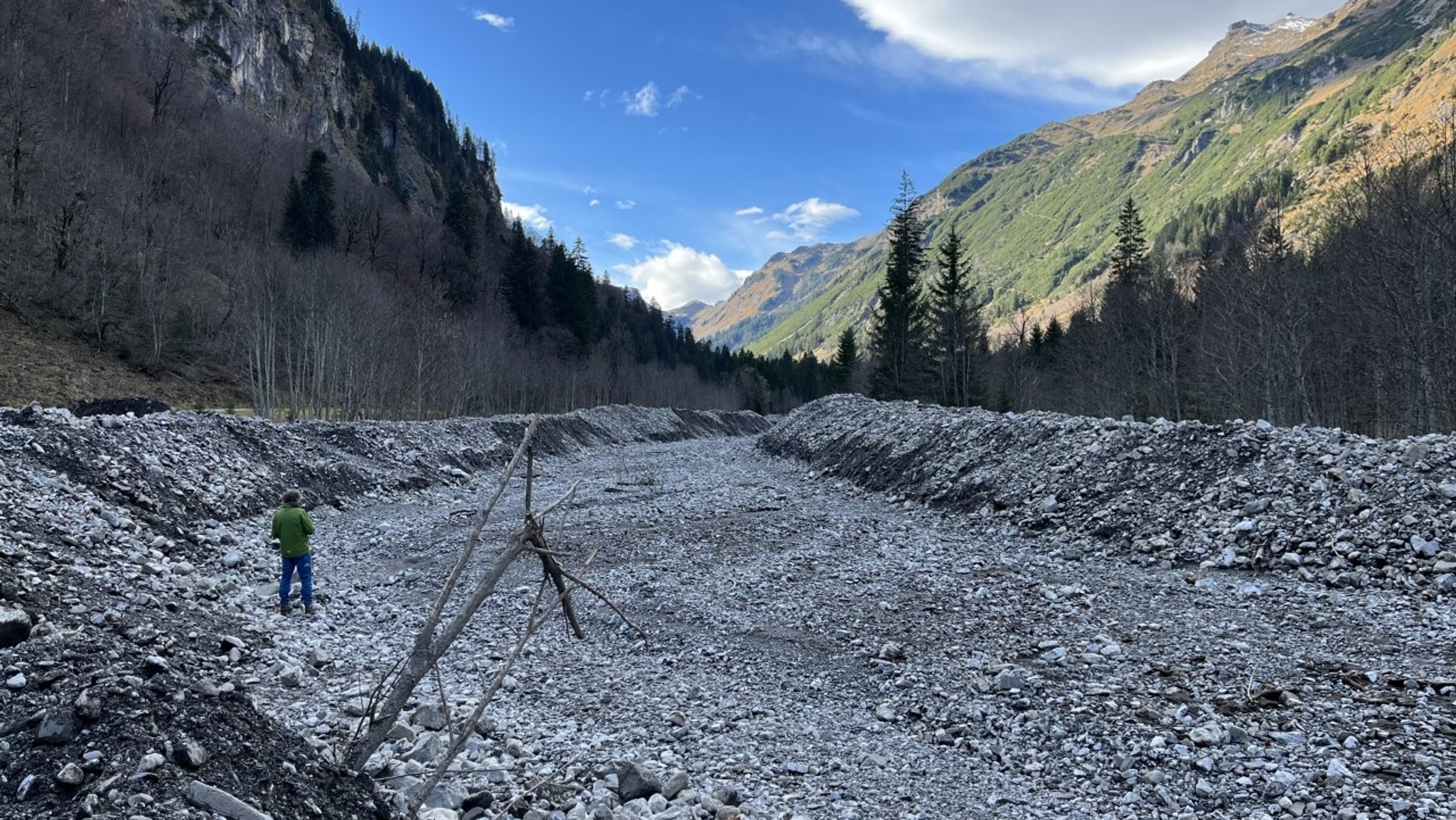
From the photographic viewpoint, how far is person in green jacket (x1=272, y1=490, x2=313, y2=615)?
10.2 meters

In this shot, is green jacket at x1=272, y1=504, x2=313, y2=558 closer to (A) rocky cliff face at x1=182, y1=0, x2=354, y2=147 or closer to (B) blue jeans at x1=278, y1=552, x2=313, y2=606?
(B) blue jeans at x1=278, y1=552, x2=313, y2=606

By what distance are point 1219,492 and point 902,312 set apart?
42.6 m

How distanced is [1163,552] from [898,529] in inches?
227

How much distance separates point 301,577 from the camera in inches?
415

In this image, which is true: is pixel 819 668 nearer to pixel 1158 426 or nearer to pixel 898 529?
pixel 898 529

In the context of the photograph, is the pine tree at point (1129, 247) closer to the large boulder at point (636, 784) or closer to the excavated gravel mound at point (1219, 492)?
the excavated gravel mound at point (1219, 492)

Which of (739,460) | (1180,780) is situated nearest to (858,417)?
(739,460)

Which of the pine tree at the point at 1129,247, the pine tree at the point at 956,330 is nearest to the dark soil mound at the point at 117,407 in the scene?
the pine tree at the point at 956,330

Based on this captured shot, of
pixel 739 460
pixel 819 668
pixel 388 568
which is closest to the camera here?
pixel 819 668

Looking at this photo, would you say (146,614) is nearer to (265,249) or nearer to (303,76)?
(265,249)

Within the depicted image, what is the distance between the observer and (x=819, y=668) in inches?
329

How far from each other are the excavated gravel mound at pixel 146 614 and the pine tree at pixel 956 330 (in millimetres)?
38634

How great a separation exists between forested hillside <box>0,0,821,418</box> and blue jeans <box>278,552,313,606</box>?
104ft

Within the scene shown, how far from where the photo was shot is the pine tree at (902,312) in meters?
53.2
